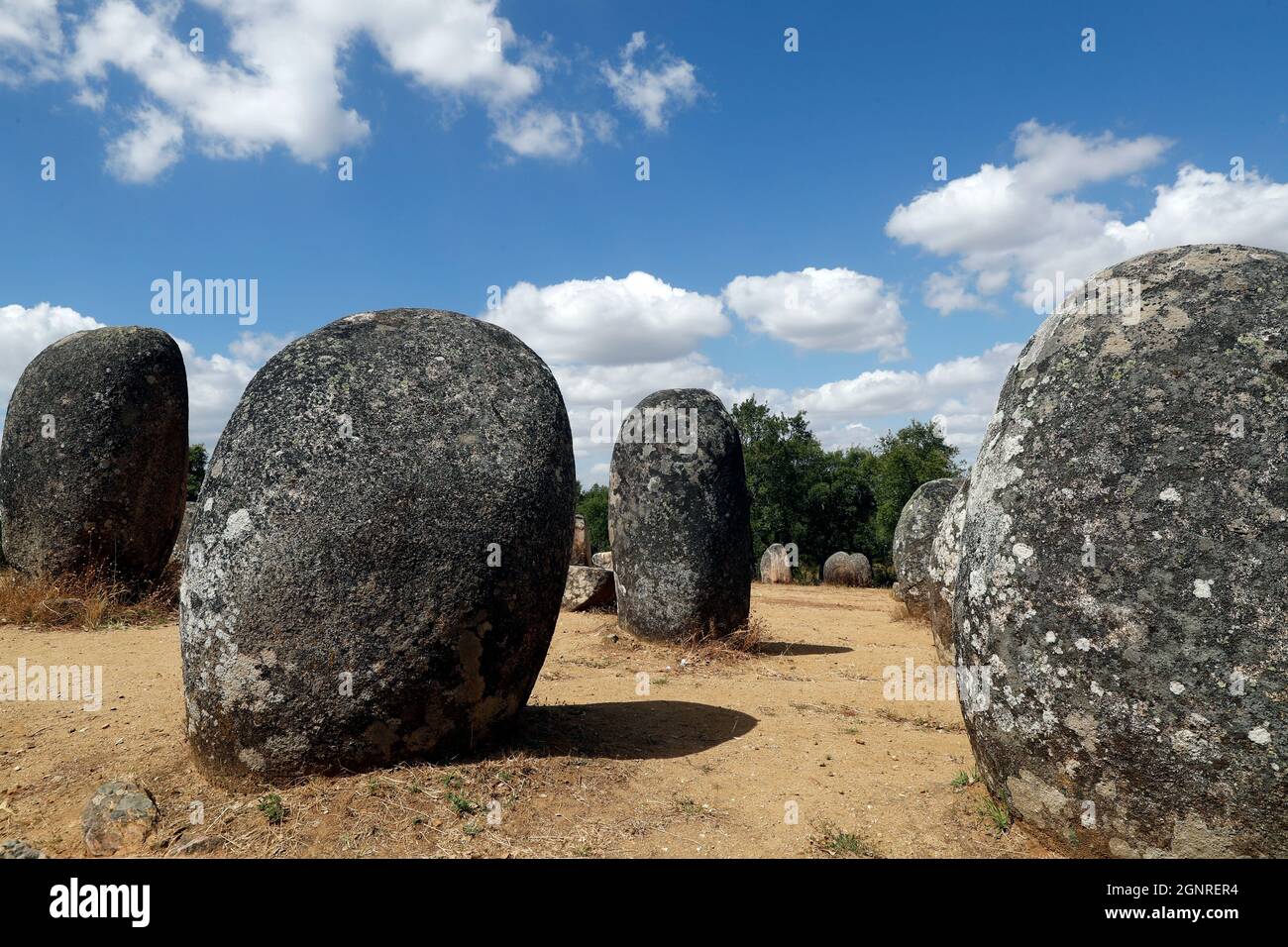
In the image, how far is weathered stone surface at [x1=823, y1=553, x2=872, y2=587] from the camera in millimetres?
22797

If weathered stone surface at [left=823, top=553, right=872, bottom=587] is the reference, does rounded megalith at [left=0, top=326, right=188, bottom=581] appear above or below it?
above

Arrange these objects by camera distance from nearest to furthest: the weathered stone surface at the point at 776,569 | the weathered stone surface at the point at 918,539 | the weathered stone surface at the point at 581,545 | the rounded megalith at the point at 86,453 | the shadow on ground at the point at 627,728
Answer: the shadow on ground at the point at 627,728 < the rounded megalith at the point at 86,453 < the weathered stone surface at the point at 918,539 < the weathered stone surface at the point at 581,545 < the weathered stone surface at the point at 776,569

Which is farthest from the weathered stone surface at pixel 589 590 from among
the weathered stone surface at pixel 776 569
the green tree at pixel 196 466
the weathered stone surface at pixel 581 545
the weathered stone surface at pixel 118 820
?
the green tree at pixel 196 466

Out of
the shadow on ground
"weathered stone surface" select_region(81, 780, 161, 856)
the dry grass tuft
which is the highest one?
the dry grass tuft

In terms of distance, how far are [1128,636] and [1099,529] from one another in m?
0.41

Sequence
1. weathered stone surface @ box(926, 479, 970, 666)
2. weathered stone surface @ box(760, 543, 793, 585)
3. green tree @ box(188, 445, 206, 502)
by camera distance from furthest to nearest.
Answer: green tree @ box(188, 445, 206, 502) → weathered stone surface @ box(760, 543, 793, 585) → weathered stone surface @ box(926, 479, 970, 666)

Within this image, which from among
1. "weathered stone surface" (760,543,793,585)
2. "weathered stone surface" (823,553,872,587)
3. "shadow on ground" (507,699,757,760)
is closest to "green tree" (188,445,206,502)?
"weathered stone surface" (760,543,793,585)

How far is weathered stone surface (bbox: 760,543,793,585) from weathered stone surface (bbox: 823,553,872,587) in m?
1.14

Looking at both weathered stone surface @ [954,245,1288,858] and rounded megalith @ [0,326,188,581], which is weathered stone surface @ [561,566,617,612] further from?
weathered stone surface @ [954,245,1288,858]

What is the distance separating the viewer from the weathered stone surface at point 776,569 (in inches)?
890

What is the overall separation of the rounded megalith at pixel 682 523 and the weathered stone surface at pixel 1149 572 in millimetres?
5883

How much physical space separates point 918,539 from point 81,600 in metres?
11.6

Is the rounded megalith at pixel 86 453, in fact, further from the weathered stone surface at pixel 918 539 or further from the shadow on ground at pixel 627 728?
the weathered stone surface at pixel 918 539

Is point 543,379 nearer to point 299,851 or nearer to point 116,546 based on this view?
point 299,851
